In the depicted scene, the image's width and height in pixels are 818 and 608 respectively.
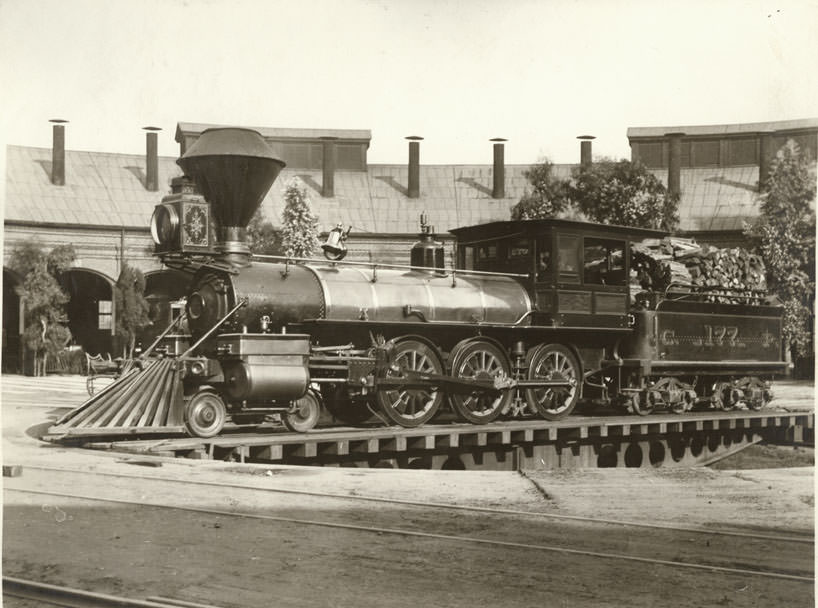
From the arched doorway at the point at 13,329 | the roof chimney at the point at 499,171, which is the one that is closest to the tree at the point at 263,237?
the arched doorway at the point at 13,329

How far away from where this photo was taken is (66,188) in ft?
114

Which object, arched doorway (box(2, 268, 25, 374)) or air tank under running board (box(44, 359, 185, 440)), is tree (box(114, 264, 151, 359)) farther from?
air tank under running board (box(44, 359, 185, 440))

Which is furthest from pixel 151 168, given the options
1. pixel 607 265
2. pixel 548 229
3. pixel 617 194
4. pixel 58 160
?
pixel 548 229

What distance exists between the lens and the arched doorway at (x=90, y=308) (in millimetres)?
34031

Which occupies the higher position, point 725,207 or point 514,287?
point 725,207

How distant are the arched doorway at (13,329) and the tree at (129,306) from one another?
3.11 meters

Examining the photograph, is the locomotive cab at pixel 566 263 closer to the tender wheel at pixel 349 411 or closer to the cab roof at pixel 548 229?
the cab roof at pixel 548 229

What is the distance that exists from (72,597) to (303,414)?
7247mm

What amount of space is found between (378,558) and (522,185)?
115ft

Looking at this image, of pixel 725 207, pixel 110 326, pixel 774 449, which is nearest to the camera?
pixel 774 449

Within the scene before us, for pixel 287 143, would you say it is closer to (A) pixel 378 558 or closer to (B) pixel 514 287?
(B) pixel 514 287

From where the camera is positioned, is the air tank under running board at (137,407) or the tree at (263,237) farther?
the tree at (263,237)

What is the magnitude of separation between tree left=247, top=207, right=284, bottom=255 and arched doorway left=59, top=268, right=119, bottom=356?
6.88m

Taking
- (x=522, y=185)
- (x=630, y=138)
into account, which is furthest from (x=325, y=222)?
(x=630, y=138)
